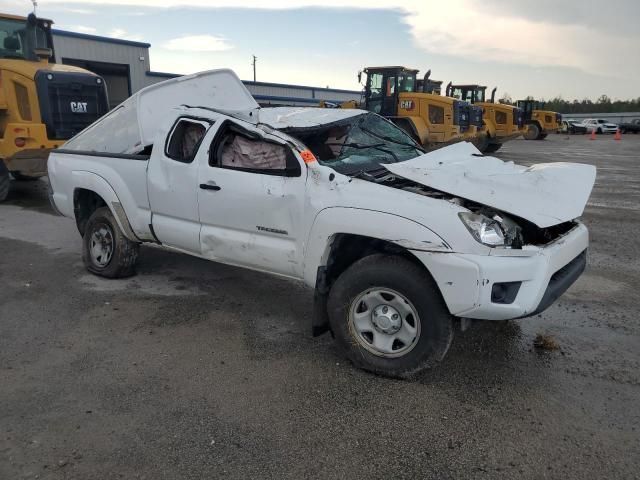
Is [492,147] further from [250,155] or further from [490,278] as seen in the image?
[490,278]

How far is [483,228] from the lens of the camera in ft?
10.2

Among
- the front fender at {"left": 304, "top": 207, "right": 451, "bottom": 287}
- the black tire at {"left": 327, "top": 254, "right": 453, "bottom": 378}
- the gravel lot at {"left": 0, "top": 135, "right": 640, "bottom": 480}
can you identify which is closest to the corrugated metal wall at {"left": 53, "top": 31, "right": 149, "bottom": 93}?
the gravel lot at {"left": 0, "top": 135, "right": 640, "bottom": 480}

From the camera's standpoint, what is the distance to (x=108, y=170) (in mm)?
5141

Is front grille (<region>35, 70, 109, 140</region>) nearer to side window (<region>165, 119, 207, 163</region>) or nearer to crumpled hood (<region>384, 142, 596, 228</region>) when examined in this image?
side window (<region>165, 119, 207, 163</region>)

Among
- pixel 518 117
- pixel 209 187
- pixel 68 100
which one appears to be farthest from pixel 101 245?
pixel 518 117

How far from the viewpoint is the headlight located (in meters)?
3.03

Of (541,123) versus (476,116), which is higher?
(476,116)

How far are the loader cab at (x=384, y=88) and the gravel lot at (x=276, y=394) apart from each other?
12955 millimetres

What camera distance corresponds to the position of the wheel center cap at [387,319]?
3.33m

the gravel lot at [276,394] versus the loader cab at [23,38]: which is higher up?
the loader cab at [23,38]

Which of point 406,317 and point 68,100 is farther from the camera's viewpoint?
point 68,100

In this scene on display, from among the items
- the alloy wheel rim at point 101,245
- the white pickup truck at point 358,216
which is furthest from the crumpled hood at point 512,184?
the alloy wheel rim at point 101,245

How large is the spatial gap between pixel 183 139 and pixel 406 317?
274 centimetres

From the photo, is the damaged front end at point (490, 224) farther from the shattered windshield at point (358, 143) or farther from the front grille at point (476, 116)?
the front grille at point (476, 116)
